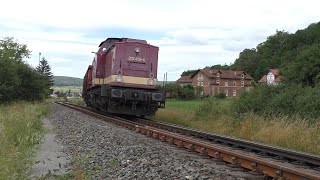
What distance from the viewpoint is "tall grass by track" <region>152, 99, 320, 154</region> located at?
1296cm

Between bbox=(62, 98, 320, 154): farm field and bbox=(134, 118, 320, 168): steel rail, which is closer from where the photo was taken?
bbox=(134, 118, 320, 168): steel rail

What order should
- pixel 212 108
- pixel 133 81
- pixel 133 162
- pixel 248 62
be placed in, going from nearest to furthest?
pixel 133 162, pixel 133 81, pixel 212 108, pixel 248 62

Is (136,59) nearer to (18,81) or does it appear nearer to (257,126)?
(257,126)

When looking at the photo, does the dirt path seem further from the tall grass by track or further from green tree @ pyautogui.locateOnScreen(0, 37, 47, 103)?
green tree @ pyautogui.locateOnScreen(0, 37, 47, 103)

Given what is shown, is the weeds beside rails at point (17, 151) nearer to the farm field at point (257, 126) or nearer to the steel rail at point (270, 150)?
the steel rail at point (270, 150)

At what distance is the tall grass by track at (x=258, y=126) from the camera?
1296 centimetres

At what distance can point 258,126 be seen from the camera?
1586 centimetres

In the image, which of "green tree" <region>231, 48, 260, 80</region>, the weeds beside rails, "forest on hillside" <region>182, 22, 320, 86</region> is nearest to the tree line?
the weeds beside rails

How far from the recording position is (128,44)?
20594mm

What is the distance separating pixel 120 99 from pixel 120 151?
33.4 ft

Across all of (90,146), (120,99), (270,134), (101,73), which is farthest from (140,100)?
(90,146)

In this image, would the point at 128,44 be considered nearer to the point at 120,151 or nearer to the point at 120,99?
the point at 120,99

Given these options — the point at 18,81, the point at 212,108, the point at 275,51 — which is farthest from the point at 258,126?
the point at 275,51

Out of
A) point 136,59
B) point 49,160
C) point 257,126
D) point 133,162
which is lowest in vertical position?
point 49,160
